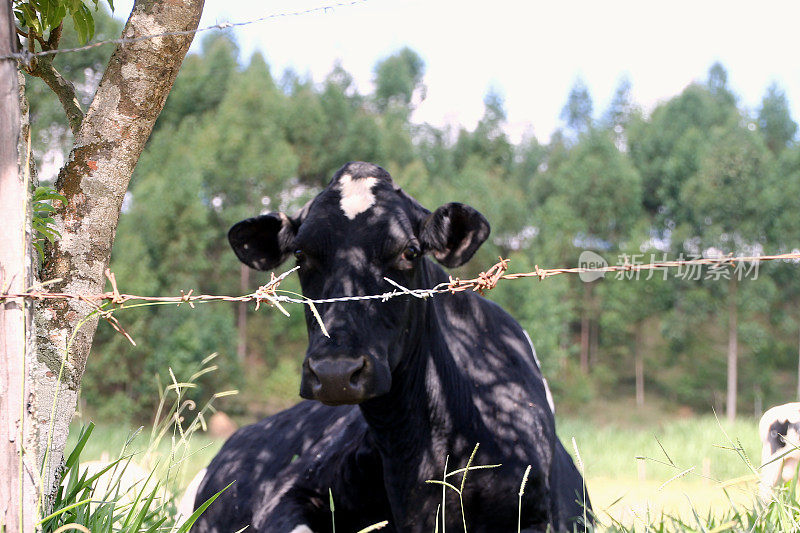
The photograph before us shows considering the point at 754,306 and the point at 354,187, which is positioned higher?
the point at 354,187

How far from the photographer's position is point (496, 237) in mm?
28094

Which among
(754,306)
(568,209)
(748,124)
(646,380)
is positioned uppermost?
(748,124)

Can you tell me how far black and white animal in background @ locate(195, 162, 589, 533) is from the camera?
3.13m

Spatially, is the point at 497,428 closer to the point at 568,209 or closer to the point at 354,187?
the point at 354,187

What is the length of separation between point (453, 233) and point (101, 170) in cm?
158

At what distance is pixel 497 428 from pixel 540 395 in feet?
1.43

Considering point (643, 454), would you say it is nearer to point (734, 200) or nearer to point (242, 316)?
point (734, 200)

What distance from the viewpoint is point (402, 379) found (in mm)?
3447

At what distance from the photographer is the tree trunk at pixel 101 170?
290 centimetres

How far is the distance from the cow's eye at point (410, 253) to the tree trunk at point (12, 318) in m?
1.54

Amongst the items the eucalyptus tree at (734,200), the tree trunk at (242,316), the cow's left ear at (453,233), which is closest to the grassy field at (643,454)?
the cow's left ear at (453,233)

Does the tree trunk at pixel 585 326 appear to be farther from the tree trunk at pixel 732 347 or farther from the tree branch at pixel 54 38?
the tree branch at pixel 54 38

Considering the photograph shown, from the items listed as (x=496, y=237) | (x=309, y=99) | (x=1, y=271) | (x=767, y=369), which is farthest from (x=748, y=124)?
(x=1, y=271)

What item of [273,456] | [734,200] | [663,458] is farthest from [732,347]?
[273,456]
